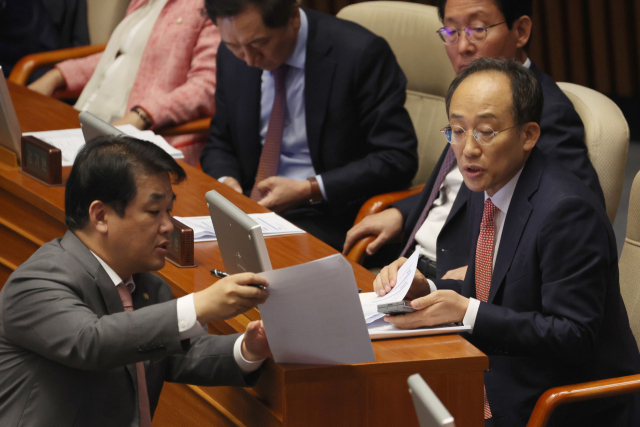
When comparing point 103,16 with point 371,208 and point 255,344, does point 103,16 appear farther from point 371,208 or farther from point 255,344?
point 255,344

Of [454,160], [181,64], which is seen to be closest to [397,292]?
[454,160]

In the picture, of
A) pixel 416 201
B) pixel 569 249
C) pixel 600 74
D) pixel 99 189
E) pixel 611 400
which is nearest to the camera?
pixel 99 189

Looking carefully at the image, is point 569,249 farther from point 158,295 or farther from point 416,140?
point 416,140

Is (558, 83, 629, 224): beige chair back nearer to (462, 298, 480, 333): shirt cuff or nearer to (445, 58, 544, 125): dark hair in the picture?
(445, 58, 544, 125): dark hair

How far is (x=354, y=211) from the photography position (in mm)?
2826

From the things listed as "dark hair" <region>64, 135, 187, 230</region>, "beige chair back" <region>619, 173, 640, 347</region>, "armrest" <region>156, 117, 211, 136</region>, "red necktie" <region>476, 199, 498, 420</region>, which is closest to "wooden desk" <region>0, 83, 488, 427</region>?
"red necktie" <region>476, 199, 498, 420</region>

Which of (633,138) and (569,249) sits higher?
(569,249)

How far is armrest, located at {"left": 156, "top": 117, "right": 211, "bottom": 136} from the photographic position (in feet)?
10.7

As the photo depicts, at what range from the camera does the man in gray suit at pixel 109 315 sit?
1.31m

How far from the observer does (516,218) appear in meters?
1.67

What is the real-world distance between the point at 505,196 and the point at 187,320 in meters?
0.80

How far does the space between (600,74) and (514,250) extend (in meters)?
2.83

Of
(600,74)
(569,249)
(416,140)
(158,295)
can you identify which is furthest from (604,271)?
(600,74)

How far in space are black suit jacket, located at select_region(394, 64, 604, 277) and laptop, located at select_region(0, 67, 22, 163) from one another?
54.8 inches
